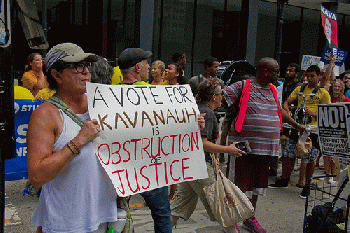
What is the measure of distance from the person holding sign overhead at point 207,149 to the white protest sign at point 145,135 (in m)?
0.89

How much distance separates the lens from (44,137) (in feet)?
6.88

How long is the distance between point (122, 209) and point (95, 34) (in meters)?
12.5

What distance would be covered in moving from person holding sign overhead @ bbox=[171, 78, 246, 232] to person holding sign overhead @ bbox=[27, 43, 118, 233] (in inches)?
66.3

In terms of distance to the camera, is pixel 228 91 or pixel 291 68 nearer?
pixel 228 91

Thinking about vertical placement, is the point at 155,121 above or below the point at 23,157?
above

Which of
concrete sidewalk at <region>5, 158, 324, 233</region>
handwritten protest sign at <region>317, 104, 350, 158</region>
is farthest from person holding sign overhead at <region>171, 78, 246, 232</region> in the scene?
handwritten protest sign at <region>317, 104, 350, 158</region>

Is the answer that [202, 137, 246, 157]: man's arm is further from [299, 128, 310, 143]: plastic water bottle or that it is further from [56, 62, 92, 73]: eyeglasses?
[299, 128, 310, 143]: plastic water bottle

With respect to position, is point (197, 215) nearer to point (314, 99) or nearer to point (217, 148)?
point (217, 148)

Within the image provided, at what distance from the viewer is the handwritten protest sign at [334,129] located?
9.38 feet

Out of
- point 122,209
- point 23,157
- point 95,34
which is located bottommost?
point 23,157

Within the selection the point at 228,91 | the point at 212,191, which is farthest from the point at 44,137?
the point at 228,91

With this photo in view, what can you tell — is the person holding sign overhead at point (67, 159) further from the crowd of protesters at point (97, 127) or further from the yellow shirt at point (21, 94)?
the yellow shirt at point (21, 94)

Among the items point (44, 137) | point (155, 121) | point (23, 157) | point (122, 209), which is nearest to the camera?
point (44, 137)

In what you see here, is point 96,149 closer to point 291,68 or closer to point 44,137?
point 44,137
